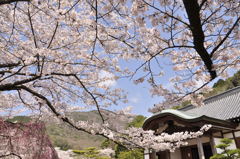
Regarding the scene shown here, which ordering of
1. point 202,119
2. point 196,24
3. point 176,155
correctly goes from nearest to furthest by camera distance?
point 196,24 < point 202,119 < point 176,155

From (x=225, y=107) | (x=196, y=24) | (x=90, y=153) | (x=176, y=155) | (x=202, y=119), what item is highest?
(x=225, y=107)

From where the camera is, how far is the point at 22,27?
450 centimetres

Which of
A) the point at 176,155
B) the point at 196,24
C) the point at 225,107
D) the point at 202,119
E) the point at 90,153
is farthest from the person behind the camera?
the point at 90,153

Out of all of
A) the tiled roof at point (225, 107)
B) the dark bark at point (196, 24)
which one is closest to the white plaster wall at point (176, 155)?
the tiled roof at point (225, 107)

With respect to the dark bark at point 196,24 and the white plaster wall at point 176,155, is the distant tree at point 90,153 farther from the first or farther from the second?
the dark bark at point 196,24

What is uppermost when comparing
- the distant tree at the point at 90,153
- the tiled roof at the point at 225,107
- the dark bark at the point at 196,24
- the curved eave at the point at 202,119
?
the tiled roof at the point at 225,107

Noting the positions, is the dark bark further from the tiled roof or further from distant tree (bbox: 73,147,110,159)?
distant tree (bbox: 73,147,110,159)

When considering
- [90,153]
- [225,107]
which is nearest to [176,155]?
[225,107]

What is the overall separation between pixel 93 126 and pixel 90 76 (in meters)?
1.33

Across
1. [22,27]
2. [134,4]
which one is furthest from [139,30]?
[22,27]

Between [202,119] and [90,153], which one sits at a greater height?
[202,119]

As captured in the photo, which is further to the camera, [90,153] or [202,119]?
[90,153]

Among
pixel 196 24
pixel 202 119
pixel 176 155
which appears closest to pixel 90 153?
pixel 176 155

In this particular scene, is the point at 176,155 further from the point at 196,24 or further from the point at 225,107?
the point at 196,24
